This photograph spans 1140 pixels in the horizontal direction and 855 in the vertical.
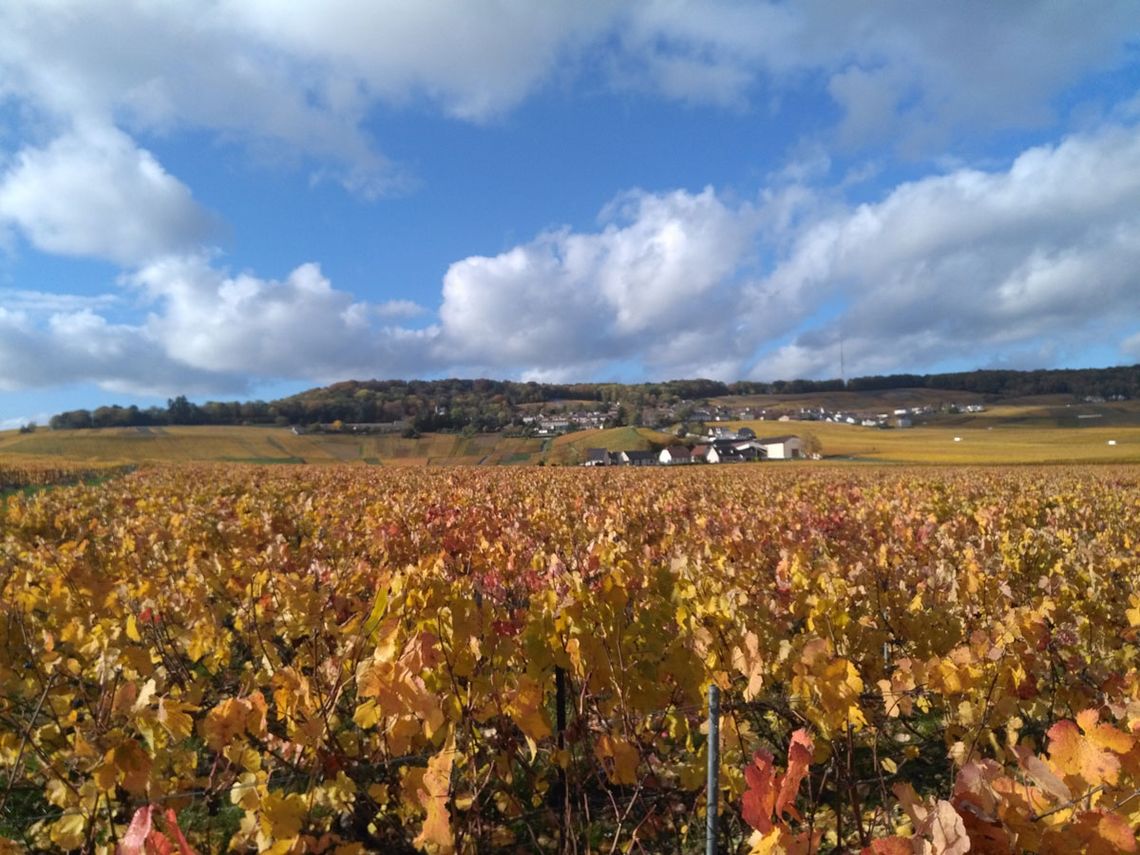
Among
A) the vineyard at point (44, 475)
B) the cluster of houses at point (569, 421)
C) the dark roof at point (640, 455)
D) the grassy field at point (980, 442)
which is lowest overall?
the grassy field at point (980, 442)

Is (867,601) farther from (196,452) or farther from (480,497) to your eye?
(196,452)

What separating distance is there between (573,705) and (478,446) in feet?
216

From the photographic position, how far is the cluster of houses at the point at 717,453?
6856 centimetres

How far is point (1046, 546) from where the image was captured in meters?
5.94

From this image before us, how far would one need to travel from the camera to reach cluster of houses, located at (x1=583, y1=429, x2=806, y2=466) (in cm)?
6856

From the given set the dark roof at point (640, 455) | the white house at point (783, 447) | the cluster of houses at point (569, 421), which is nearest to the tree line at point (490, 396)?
the cluster of houses at point (569, 421)

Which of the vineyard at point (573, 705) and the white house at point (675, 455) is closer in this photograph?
A: the vineyard at point (573, 705)

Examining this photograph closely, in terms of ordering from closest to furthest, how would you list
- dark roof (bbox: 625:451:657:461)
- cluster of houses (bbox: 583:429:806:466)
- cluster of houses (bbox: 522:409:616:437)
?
cluster of houses (bbox: 583:429:806:466)
dark roof (bbox: 625:451:657:461)
cluster of houses (bbox: 522:409:616:437)

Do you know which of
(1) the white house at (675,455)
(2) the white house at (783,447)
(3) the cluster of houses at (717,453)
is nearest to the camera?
(3) the cluster of houses at (717,453)

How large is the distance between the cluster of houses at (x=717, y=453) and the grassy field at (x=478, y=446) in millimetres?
2187

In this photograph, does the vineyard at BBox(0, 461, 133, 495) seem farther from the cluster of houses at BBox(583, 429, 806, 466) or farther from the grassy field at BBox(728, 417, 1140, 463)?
the grassy field at BBox(728, 417, 1140, 463)

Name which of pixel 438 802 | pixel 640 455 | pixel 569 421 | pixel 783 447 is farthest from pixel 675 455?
pixel 438 802

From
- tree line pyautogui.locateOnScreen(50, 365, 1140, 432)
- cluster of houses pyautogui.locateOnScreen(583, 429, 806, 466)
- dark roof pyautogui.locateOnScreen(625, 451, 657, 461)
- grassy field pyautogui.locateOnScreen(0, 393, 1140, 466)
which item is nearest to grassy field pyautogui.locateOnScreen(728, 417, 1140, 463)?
grassy field pyautogui.locateOnScreen(0, 393, 1140, 466)

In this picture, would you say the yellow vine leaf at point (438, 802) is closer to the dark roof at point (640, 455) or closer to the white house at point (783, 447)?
the dark roof at point (640, 455)
